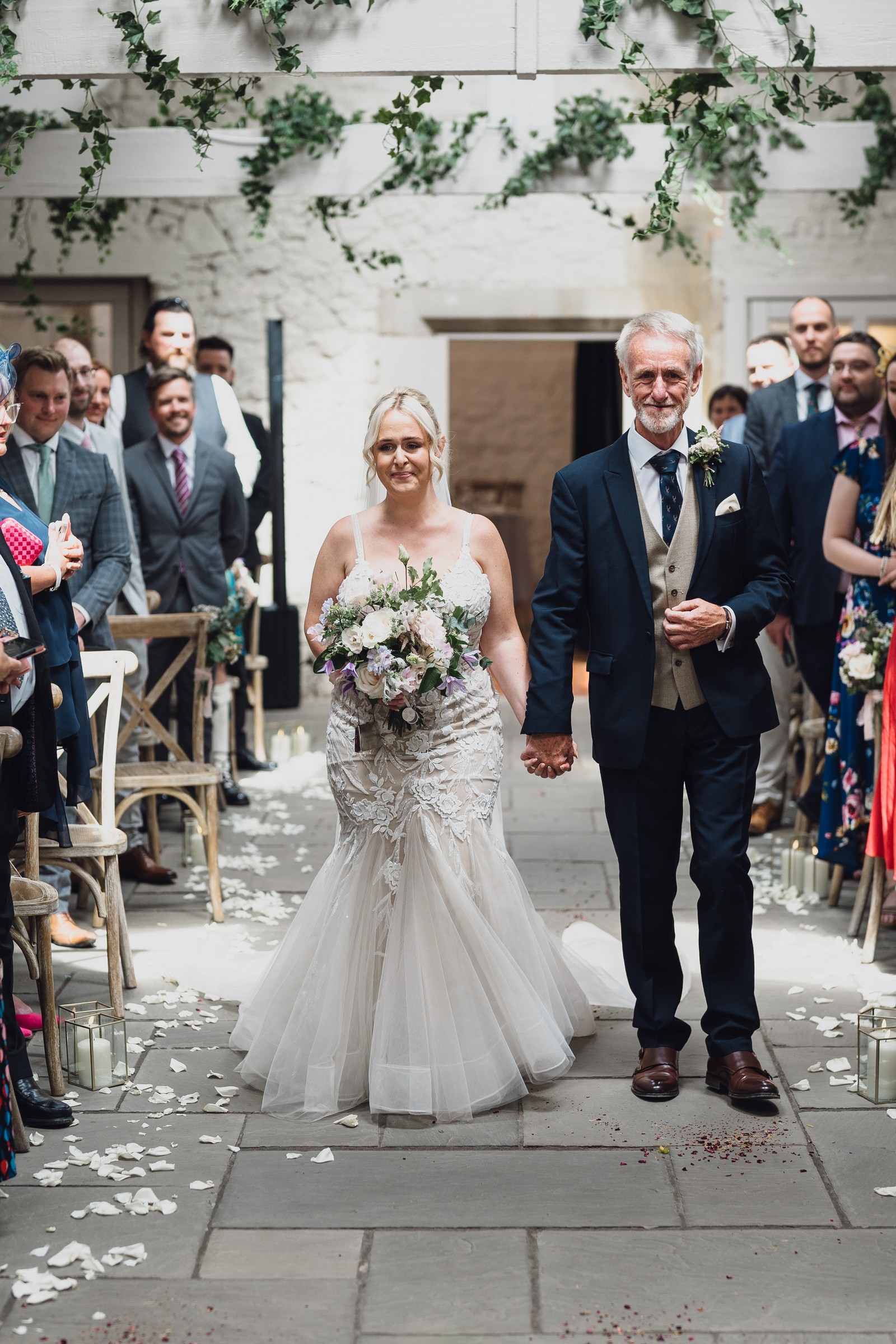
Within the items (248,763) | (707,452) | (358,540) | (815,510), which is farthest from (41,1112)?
(248,763)

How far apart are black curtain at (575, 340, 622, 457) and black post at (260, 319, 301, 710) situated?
4332 millimetres

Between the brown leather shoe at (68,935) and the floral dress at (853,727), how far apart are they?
2.44 m

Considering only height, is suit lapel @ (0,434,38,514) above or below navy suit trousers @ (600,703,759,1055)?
above

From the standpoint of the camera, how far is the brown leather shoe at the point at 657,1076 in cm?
361

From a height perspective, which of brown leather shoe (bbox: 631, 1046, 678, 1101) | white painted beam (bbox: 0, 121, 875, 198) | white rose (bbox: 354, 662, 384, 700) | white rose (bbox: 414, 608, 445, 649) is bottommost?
brown leather shoe (bbox: 631, 1046, 678, 1101)

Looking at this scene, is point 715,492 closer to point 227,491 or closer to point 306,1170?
point 306,1170

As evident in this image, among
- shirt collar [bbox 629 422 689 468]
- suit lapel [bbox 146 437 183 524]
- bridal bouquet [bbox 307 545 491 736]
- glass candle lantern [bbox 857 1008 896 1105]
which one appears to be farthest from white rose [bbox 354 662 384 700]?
suit lapel [bbox 146 437 183 524]

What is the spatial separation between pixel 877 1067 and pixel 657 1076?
51cm

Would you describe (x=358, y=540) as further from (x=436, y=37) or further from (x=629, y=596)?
(x=436, y=37)

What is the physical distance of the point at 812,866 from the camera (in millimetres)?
5418

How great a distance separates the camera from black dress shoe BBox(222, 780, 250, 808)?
7000 mm

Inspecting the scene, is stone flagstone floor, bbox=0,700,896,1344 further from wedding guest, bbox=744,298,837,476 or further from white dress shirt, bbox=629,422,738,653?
wedding guest, bbox=744,298,837,476

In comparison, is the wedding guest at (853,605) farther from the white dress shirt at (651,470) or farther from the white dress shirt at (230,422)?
the white dress shirt at (230,422)

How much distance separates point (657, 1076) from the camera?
3.62 m
